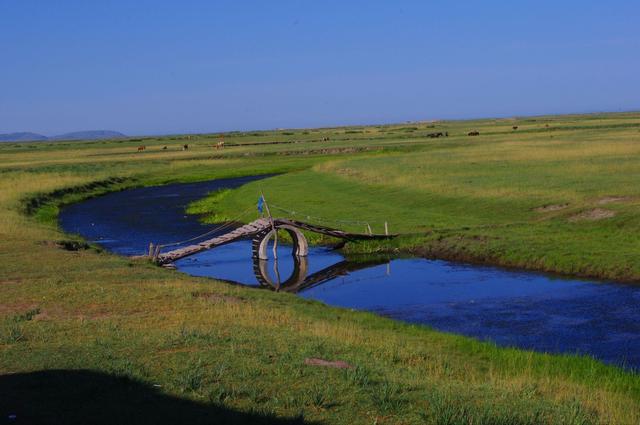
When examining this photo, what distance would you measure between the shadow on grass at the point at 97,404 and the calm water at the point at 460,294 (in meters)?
10.6

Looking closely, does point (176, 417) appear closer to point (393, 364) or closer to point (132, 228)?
point (393, 364)

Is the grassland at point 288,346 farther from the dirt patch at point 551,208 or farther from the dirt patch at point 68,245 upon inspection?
the dirt patch at point 68,245

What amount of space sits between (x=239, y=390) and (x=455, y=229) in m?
27.2

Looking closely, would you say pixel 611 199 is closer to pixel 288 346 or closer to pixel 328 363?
pixel 288 346

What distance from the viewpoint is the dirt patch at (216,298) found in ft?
71.1

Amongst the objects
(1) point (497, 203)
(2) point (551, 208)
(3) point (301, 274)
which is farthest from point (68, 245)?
(2) point (551, 208)

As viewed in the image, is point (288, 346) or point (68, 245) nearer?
point (288, 346)

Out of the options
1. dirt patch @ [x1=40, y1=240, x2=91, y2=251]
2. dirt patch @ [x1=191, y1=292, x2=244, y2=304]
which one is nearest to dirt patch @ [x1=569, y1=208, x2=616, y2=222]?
dirt patch @ [x1=191, y1=292, x2=244, y2=304]

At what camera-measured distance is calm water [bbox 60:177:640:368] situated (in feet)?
68.7

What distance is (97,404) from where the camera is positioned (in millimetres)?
11453

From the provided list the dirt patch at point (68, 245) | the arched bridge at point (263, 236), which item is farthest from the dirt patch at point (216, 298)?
the dirt patch at point (68, 245)

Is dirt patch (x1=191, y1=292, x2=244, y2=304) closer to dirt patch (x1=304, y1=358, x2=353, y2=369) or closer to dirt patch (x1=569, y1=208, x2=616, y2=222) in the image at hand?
dirt patch (x1=304, y1=358, x2=353, y2=369)

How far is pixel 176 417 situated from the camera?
10766 mm

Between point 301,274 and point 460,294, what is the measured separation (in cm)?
838
